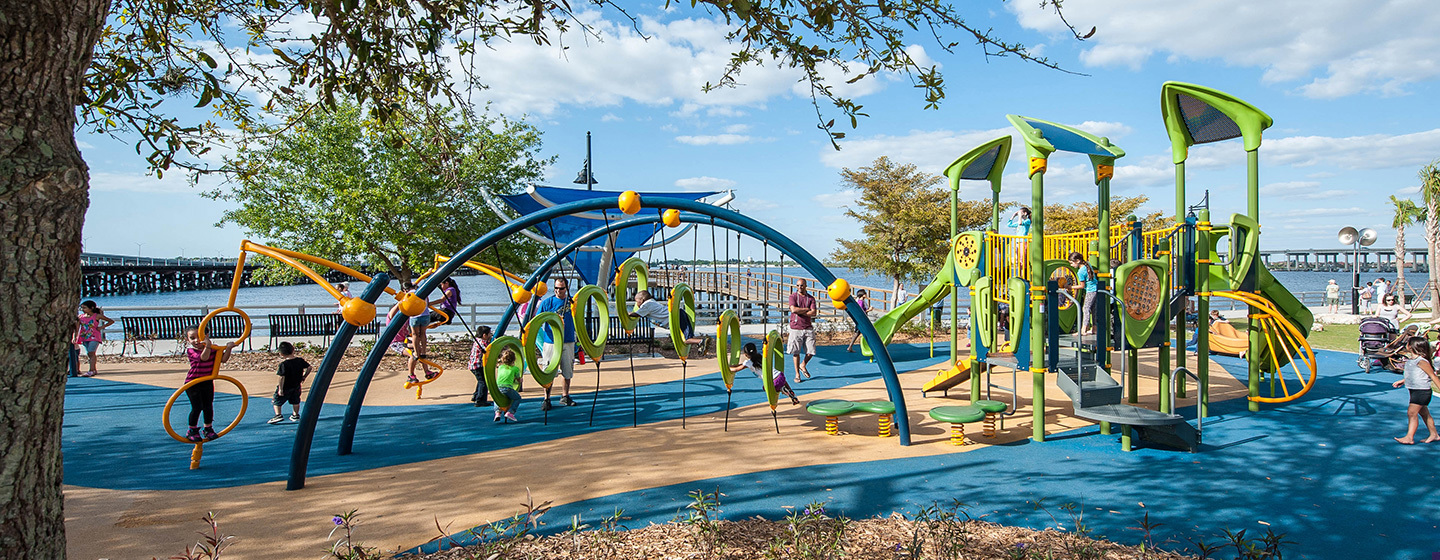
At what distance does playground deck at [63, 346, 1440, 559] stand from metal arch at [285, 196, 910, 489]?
0.92ft

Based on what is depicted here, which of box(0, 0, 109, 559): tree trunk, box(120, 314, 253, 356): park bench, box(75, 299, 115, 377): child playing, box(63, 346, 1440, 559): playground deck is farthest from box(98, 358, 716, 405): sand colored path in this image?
box(0, 0, 109, 559): tree trunk

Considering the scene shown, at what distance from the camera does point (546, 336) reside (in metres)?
8.49

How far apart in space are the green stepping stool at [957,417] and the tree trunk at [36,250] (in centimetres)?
665

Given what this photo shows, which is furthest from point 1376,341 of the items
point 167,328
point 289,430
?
point 167,328

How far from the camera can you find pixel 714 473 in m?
6.11

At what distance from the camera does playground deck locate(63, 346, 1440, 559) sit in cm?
479

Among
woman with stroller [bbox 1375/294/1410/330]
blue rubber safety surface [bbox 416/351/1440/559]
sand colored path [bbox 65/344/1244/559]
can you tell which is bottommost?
sand colored path [bbox 65/344/1244/559]

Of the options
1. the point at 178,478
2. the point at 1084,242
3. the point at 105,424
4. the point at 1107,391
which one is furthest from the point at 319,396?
the point at 1084,242

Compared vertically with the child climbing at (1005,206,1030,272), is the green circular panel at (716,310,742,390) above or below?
below

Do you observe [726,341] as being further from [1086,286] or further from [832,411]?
[1086,286]

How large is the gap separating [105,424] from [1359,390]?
16.8 m

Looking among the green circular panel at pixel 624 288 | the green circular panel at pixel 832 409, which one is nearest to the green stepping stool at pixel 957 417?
the green circular panel at pixel 832 409

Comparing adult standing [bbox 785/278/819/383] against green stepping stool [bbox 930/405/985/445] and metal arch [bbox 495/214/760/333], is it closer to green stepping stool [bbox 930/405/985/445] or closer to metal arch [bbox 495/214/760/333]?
metal arch [bbox 495/214/760/333]

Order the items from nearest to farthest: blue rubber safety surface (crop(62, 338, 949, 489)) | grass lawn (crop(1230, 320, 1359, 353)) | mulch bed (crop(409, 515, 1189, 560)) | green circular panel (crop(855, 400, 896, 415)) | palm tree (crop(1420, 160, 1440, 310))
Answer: mulch bed (crop(409, 515, 1189, 560)), blue rubber safety surface (crop(62, 338, 949, 489)), green circular panel (crop(855, 400, 896, 415)), grass lawn (crop(1230, 320, 1359, 353)), palm tree (crop(1420, 160, 1440, 310))
